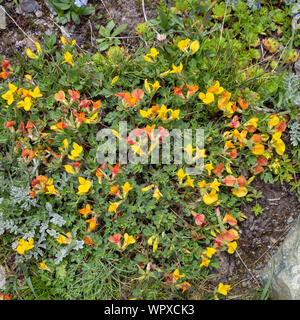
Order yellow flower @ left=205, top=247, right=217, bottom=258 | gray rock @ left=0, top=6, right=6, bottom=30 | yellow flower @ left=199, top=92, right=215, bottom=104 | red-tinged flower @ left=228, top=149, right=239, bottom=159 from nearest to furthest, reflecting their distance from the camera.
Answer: yellow flower @ left=205, top=247, right=217, bottom=258 < yellow flower @ left=199, top=92, right=215, bottom=104 < red-tinged flower @ left=228, top=149, right=239, bottom=159 < gray rock @ left=0, top=6, right=6, bottom=30

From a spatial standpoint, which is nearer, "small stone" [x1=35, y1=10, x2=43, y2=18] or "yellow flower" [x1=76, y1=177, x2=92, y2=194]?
"yellow flower" [x1=76, y1=177, x2=92, y2=194]

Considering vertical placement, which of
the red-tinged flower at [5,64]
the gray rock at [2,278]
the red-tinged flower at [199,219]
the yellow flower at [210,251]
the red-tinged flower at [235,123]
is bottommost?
the gray rock at [2,278]

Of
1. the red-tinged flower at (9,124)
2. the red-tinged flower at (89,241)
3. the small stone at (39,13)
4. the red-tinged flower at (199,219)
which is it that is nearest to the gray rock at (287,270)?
the red-tinged flower at (199,219)

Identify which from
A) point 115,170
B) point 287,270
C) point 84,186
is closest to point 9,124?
point 84,186

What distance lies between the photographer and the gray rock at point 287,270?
310 cm

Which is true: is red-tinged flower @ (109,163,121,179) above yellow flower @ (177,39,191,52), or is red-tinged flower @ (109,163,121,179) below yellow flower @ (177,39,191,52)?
below

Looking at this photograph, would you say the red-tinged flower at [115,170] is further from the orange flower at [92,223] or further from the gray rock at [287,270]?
the gray rock at [287,270]

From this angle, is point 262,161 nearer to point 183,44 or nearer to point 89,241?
point 183,44

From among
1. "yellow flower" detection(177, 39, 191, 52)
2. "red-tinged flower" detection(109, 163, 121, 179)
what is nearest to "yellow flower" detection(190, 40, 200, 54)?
"yellow flower" detection(177, 39, 191, 52)

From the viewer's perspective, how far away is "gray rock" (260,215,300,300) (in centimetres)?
310

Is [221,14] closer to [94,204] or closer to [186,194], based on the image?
[186,194]

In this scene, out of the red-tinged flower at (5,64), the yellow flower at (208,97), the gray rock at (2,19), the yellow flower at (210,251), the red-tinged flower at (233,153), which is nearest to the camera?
the yellow flower at (210,251)

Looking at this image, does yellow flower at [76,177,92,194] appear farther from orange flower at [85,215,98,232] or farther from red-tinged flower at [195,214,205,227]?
red-tinged flower at [195,214,205,227]

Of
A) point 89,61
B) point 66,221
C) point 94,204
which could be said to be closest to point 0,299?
point 66,221
